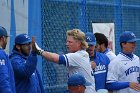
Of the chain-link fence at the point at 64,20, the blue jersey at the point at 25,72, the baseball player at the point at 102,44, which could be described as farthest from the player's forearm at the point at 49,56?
the chain-link fence at the point at 64,20

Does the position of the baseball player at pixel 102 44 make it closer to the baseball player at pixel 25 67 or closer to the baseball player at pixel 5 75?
the baseball player at pixel 25 67

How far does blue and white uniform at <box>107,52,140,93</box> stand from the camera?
5695 mm

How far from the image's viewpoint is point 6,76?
4.77 meters

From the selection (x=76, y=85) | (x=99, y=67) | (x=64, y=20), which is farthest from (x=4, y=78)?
(x=64, y=20)

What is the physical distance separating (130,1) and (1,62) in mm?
4981

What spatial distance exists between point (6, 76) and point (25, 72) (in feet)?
1.33

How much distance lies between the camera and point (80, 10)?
26.1 feet

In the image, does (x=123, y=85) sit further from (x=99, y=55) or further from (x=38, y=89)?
(x=38, y=89)

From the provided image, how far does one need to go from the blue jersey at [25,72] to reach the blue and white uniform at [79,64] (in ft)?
1.25

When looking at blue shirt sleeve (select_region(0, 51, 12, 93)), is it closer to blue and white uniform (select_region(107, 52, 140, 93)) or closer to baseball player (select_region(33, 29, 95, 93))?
baseball player (select_region(33, 29, 95, 93))

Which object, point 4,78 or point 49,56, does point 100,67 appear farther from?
point 4,78

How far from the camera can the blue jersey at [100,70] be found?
5766 mm

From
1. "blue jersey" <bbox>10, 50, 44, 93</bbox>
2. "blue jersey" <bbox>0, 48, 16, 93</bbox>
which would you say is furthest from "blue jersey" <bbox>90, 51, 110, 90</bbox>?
"blue jersey" <bbox>0, 48, 16, 93</bbox>

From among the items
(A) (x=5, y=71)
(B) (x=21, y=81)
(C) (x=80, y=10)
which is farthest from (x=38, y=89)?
(C) (x=80, y=10)
